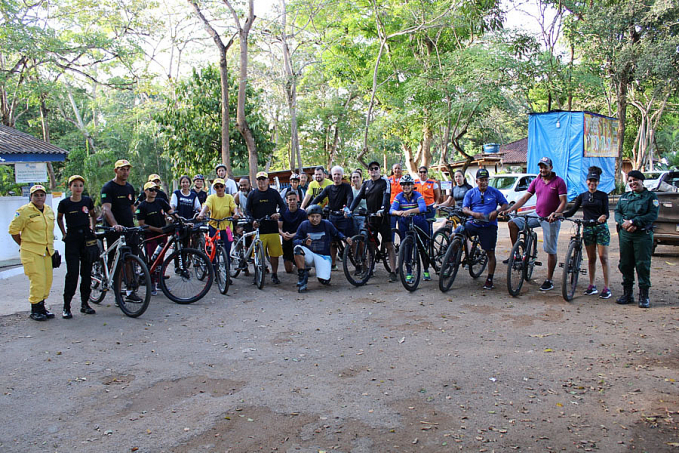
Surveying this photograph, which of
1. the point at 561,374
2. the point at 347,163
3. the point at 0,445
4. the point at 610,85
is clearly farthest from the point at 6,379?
the point at 347,163

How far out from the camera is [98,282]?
24.5ft

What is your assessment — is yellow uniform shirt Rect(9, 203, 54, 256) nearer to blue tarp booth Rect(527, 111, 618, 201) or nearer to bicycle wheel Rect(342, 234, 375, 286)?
bicycle wheel Rect(342, 234, 375, 286)

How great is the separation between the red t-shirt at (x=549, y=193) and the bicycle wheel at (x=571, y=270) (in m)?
0.72

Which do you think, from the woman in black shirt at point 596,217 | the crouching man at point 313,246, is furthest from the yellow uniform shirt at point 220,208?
the woman in black shirt at point 596,217

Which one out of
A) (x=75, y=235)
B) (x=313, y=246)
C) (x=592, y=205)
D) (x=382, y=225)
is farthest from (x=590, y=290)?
(x=75, y=235)

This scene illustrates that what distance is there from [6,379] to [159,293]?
346 cm

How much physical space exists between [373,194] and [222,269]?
2759mm

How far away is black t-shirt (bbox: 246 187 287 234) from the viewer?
8.84 m

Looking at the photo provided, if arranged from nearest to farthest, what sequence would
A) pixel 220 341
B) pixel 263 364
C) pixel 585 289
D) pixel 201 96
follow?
pixel 263 364, pixel 220 341, pixel 585 289, pixel 201 96

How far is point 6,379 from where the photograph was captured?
4887mm

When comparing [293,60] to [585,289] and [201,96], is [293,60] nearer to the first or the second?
[201,96]

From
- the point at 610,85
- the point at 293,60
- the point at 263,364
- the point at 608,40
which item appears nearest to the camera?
the point at 263,364

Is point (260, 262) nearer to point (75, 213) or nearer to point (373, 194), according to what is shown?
point (373, 194)

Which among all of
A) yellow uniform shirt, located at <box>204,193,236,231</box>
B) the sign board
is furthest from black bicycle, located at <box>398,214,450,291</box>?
the sign board
